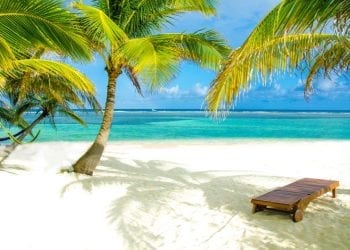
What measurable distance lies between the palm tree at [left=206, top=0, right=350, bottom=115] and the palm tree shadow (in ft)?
5.64

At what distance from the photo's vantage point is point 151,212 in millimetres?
5875

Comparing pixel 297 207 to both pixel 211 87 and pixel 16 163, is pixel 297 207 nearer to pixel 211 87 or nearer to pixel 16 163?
pixel 211 87

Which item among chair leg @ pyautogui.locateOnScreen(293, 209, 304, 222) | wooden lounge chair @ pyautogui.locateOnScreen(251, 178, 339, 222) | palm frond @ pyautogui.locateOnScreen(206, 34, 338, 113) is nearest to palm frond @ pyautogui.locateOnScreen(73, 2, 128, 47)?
palm frond @ pyautogui.locateOnScreen(206, 34, 338, 113)

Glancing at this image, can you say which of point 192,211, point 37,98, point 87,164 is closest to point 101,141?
point 87,164

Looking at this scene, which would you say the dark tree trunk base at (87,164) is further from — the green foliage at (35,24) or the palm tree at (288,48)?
the palm tree at (288,48)

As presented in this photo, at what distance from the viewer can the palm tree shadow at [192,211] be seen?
16.0 feet

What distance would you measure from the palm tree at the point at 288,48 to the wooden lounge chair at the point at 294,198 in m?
1.48

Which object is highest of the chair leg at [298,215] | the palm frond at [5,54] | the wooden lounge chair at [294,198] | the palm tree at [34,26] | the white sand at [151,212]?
the palm tree at [34,26]

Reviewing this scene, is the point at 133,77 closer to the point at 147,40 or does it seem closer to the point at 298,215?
the point at 147,40

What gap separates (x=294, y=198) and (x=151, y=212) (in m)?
2.05

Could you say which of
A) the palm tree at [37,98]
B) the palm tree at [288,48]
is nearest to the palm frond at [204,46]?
the palm tree at [37,98]

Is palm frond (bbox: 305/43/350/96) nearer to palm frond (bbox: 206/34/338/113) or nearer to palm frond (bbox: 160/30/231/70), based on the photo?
palm frond (bbox: 206/34/338/113)

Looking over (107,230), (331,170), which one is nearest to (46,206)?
(107,230)

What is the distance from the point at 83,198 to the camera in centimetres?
640
